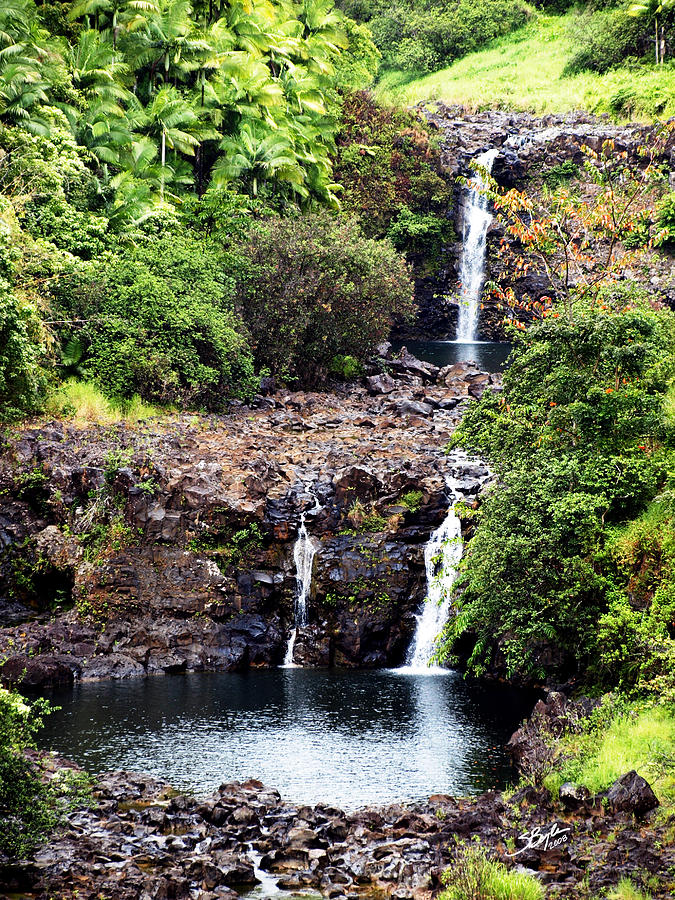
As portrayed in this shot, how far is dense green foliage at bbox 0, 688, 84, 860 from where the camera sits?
1234 centimetres

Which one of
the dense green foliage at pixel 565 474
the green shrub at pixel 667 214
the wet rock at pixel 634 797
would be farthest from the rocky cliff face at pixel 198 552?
the green shrub at pixel 667 214

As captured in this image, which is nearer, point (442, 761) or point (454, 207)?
point (442, 761)

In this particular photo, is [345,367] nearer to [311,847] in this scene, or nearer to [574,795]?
[574,795]

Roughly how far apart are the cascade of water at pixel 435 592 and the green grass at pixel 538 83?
40.0m

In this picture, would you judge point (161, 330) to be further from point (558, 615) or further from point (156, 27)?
point (558, 615)

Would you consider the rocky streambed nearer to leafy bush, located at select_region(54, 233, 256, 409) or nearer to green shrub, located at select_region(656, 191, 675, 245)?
leafy bush, located at select_region(54, 233, 256, 409)

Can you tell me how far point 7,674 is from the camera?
23875 millimetres

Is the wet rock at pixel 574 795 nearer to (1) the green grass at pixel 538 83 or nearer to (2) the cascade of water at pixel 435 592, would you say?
(2) the cascade of water at pixel 435 592

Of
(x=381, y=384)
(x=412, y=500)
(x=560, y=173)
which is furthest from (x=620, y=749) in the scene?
(x=560, y=173)

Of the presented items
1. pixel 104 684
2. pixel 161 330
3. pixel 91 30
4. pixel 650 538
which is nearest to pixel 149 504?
pixel 104 684

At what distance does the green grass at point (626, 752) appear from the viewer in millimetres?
14680

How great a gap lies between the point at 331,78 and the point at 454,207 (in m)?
11.9

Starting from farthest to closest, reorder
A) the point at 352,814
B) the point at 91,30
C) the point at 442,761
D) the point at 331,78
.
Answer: the point at 331,78 → the point at 91,30 → the point at 442,761 → the point at 352,814
